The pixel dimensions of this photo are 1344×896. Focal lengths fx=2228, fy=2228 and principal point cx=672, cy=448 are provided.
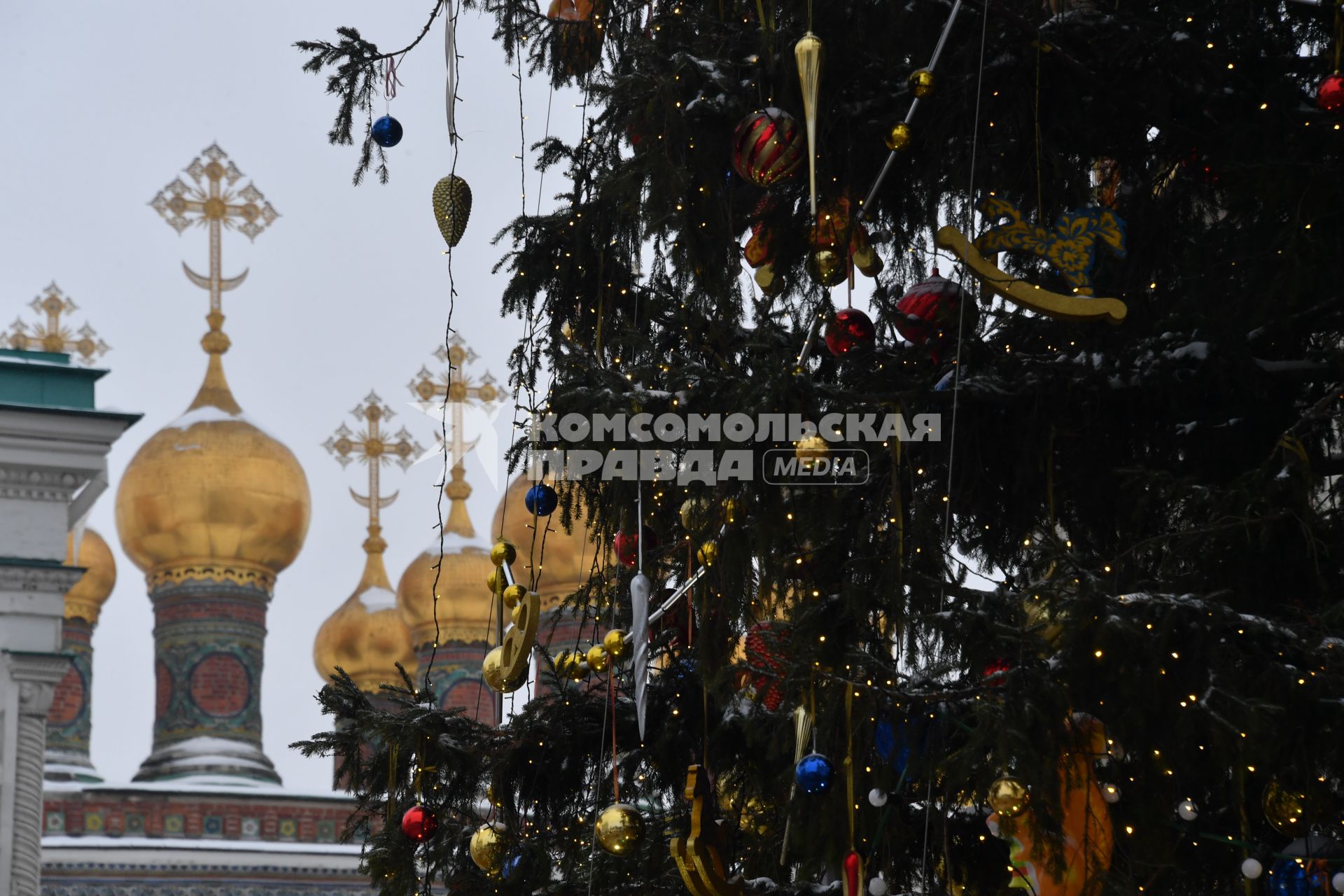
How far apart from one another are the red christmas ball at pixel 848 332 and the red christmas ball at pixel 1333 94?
134 centimetres

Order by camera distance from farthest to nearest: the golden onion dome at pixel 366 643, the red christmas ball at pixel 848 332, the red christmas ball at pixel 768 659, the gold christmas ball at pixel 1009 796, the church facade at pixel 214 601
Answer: the golden onion dome at pixel 366 643 → the church facade at pixel 214 601 → the red christmas ball at pixel 848 332 → the red christmas ball at pixel 768 659 → the gold christmas ball at pixel 1009 796

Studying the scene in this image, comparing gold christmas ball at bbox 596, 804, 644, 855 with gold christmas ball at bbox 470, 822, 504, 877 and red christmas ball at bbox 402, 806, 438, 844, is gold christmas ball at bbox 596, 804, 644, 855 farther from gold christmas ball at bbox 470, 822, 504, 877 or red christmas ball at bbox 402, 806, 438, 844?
red christmas ball at bbox 402, 806, 438, 844

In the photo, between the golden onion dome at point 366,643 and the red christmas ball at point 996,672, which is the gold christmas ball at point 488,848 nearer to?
the red christmas ball at point 996,672

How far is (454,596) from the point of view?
24.6 m

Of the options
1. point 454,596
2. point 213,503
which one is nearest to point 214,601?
point 213,503

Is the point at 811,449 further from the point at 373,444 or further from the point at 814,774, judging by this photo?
the point at 373,444

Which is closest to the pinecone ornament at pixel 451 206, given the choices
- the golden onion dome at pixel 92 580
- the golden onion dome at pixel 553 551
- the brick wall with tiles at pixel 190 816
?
the brick wall with tiles at pixel 190 816

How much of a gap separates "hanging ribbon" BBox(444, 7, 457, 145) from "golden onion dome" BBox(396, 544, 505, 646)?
59.4ft

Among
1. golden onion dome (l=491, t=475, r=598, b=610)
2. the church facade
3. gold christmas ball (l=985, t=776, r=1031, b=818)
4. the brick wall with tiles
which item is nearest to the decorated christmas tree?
gold christmas ball (l=985, t=776, r=1031, b=818)

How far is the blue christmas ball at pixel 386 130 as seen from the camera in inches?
246

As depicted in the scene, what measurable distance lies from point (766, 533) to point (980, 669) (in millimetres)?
651

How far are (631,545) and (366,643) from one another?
1886cm

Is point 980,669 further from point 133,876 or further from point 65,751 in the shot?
point 65,751

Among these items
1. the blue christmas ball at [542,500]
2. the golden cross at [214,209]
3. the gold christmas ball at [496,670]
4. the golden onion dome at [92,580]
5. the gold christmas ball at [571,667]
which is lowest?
the gold christmas ball at [496,670]
